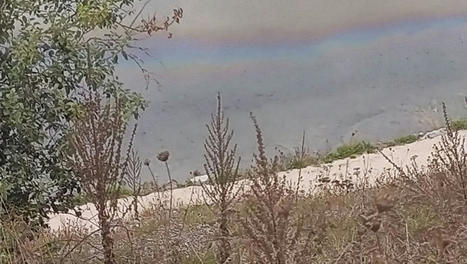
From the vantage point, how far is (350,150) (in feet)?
54.6

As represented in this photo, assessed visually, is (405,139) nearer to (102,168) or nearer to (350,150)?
(350,150)

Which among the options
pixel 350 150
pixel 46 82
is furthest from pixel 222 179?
pixel 350 150

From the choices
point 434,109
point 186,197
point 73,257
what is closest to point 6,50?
point 73,257

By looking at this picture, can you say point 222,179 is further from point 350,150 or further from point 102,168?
point 350,150

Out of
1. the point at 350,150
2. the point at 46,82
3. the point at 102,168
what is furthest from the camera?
the point at 350,150

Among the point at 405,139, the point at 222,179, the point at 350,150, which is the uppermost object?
the point at 405,139

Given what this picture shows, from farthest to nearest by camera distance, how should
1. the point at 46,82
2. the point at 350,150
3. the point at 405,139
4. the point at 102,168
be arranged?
the point at 405,139 < the point at 350,150 < the point at 46,82 < the point at 102,168

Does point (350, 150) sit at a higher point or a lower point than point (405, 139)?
lower

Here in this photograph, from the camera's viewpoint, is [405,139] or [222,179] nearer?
[222,179]

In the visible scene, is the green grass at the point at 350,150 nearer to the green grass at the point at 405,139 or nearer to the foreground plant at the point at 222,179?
the green grass at the point at 405,139

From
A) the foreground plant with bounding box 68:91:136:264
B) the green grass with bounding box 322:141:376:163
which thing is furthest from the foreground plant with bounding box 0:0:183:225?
the green grass with bounding box 322:141:376:163

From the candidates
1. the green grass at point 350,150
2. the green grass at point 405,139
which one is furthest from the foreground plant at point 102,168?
the green grass at point 405,139

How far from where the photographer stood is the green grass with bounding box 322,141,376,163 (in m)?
16.2

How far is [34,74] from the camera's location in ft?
18.6
